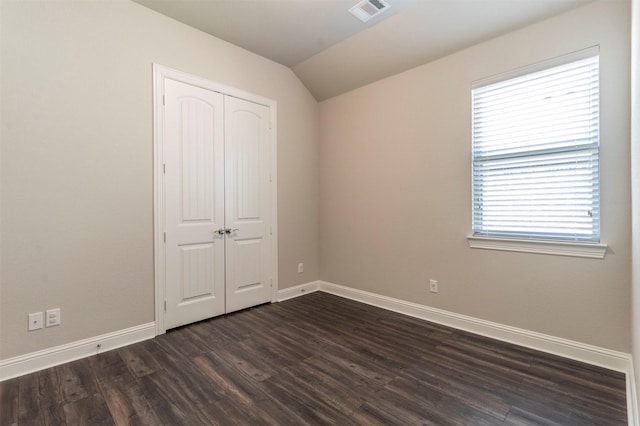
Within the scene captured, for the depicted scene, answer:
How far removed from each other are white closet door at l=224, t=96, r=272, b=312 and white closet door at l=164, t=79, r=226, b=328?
10 cm

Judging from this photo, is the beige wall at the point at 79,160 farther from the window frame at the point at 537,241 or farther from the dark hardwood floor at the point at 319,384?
the window frame at the point at 537,241

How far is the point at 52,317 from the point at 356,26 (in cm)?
371

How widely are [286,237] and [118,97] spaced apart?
7.67ft

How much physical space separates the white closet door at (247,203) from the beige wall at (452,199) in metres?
0.96

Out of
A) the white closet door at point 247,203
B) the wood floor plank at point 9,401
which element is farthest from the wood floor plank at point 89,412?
the white closet door at point 247,203

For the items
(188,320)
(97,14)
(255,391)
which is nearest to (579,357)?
(255,391)

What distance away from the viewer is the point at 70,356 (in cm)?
244

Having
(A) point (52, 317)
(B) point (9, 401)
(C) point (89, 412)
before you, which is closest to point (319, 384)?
(C) point (89, 412)

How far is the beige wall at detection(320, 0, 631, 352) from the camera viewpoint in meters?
2.26

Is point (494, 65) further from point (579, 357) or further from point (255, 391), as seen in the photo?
point (255, 391)

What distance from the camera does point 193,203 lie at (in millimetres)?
3189

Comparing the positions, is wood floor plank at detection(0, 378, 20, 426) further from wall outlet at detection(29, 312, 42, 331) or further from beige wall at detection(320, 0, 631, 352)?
beige wall at detection(320, 0, 631, 352)

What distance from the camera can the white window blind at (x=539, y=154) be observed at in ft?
7.79

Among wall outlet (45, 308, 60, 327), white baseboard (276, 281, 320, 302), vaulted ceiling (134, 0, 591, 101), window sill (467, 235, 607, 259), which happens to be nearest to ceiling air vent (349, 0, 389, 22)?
vaulted ceiling (134, 0, 591, 101)
